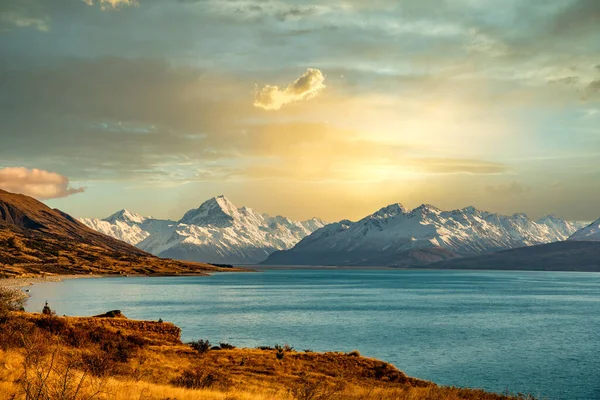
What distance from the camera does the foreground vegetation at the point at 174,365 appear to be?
2839 cm

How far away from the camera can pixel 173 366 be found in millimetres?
39031

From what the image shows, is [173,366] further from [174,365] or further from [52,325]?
[52,325]

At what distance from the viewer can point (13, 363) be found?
29.1 m

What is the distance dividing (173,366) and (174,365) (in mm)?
508

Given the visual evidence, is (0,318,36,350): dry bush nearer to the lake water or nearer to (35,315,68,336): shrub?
(35,315,68,336): shrub

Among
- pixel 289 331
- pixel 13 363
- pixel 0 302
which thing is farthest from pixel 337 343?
pixel 13 363

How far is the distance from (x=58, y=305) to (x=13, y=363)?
Result: 115m

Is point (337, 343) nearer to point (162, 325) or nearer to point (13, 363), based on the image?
point (162, 325)

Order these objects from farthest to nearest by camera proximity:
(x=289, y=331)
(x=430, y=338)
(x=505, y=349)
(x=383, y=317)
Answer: (x=383, y=317)
(x=289, y=331)
(x=430, y=338)
(x=505, y=349)

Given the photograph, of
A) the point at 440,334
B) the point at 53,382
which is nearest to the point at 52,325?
the point at 53,382

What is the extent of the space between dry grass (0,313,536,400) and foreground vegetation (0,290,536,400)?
0.06 meters

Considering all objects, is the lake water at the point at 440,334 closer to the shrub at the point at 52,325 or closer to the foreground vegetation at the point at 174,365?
the foreground vegetation at the point at 174,365

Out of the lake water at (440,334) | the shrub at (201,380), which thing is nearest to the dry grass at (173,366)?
the shrub at (201,380)

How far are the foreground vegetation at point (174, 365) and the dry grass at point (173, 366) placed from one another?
0.20 ft
